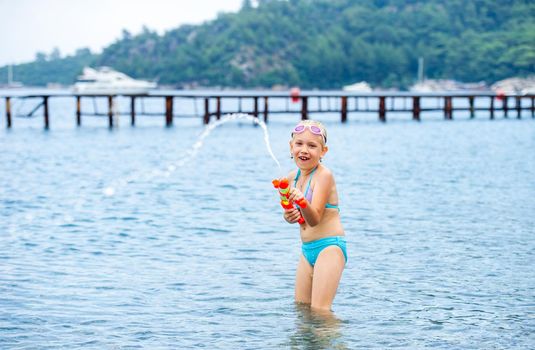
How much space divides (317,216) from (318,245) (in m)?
0.46

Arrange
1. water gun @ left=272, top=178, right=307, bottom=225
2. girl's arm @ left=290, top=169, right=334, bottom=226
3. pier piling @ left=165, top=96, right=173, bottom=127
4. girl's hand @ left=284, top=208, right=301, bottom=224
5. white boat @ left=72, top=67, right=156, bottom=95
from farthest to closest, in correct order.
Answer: white boat @ left=72, top=67, right=156, bottom=95 → pier piling @ left=165, top=96, right=173, bottom=127 → girl's arm @ left=290, top=169, right=334, bottom=226 → girl's hand @ left=284, top=208, right=301, bottom=224 → water gun @ left=272, top=178, right=307, bottom=225

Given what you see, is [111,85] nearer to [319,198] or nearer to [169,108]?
[169,108]

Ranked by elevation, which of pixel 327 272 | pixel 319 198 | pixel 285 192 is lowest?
pixel 327 272

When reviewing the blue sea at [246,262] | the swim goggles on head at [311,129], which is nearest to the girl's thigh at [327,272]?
the blue sea at [246,262]

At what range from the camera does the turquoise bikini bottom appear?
801 centimetres

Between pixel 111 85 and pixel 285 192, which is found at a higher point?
pixel 285 192

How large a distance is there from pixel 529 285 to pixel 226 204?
1024cm

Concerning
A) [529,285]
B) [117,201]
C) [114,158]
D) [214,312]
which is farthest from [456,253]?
[114,158]

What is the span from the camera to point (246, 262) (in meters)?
12.8

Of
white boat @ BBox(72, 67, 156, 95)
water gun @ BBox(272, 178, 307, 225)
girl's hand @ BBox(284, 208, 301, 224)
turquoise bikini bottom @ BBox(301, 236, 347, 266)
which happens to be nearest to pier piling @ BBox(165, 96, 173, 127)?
turquoise bikini bottom @ BBox(301, 236, 347, 266)

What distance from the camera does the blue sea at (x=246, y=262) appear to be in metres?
Result: 8.87

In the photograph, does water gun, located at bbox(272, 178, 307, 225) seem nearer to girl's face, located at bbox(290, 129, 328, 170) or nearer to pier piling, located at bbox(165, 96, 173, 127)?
girl's face, located at bbox(290, 129, 328, 170)

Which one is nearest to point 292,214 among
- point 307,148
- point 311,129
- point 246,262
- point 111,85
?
point 307,148

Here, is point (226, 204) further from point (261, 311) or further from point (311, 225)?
point (311, 225)
